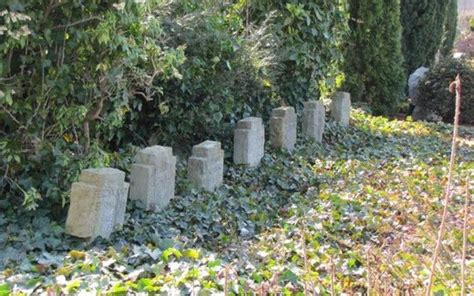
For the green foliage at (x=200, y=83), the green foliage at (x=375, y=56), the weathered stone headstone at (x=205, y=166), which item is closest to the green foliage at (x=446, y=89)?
the green foliage at (x=375, y=56)

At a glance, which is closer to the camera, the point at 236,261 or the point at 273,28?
the point at 236,261

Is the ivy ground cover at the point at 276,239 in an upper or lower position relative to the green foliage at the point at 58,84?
lower

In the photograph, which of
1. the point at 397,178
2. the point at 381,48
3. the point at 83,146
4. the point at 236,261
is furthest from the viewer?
the point at 381,48

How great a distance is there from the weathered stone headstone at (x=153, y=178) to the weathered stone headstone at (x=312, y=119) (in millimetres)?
2731

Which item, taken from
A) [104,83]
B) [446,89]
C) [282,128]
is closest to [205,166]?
[104,83]

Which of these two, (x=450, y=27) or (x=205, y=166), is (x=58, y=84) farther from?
(x=450, y=27)

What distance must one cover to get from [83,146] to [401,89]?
7266 millimetres

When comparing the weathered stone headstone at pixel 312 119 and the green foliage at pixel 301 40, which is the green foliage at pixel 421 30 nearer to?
the green foliage at pixel 301 40

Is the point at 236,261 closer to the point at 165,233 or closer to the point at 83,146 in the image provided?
the point at 165,233

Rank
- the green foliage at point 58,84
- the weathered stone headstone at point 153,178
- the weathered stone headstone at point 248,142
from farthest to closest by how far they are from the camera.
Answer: the weathered stone headstone at point 248,142 < the weathered stone headstone at point 153,178 < the green foliage at point 58,84

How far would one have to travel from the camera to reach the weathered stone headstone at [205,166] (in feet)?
15.3

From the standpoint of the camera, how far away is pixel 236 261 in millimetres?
3158

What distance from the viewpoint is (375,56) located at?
9.71 m

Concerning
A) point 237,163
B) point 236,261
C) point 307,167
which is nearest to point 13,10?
point 236,261
